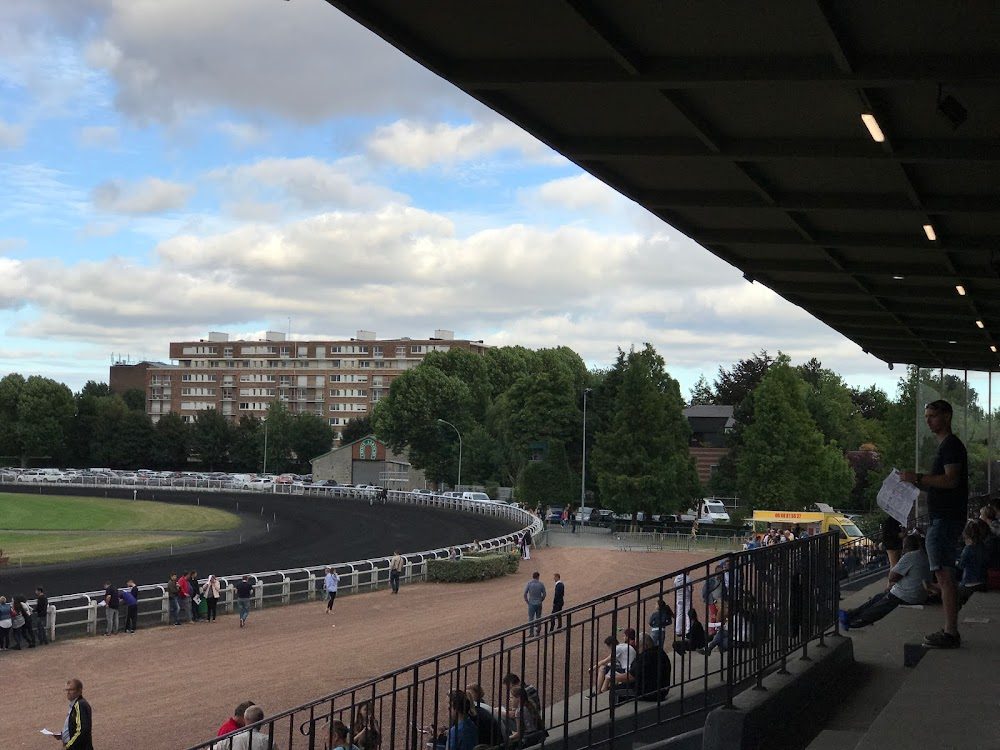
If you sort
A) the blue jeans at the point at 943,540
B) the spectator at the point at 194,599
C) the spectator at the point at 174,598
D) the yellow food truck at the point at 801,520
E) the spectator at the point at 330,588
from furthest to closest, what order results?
1. the yellow food truck at the point at 801,520
2. the spectator at the point at 330,588
3. the spectator at the point at 194,599
4. the spectator at the point at 174,598
5. the blue jeans at the point at 943,540

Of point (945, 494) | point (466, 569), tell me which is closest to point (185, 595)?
point (466, 569)

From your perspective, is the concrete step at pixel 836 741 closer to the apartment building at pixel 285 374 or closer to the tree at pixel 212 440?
the tree at pixel 212 440

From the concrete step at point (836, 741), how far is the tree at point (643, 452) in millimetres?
54241

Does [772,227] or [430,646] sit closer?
[772,227]

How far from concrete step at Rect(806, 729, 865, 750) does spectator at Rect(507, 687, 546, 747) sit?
1.88 metres

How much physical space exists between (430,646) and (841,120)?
17.4 meters

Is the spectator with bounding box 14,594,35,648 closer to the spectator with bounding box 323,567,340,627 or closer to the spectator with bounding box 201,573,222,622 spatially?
the spectator with bounding box 201,573,222,622

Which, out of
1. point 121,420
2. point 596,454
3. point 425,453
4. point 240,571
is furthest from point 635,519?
point 121,420

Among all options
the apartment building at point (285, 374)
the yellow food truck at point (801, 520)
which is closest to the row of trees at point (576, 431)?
the yellow food truck at point (801, 520)

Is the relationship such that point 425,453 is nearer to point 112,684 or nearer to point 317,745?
point 112,684

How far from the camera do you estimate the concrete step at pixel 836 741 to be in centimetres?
578

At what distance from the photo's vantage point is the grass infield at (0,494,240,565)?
42281 millimetres

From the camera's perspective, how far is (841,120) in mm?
7973

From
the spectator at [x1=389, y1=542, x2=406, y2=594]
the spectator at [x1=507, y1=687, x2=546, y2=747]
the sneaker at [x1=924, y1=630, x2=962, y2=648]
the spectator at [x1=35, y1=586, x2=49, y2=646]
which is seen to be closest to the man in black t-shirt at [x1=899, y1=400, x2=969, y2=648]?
the sneaker at [x1=924, y1=630, x2=962, y2=648]
